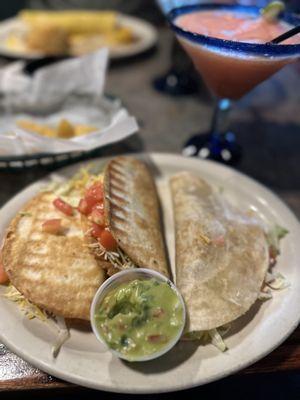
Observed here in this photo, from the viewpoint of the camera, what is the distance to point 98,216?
5.79 ft

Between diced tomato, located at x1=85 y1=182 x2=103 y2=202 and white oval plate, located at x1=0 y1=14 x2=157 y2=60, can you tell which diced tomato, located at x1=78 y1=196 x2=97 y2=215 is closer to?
diced tomato, located at x1=85 y1=182 x2=103 y2=202

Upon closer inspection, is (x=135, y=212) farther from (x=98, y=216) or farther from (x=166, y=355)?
(x=166, y=355)

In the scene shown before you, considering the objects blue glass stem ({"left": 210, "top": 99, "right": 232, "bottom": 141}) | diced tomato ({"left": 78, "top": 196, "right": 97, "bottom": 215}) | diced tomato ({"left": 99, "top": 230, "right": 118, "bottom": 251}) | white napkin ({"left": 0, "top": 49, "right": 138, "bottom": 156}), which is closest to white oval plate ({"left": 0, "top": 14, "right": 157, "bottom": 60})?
white napkin ({"left": 0, "top": 49, "right": 138, "bottom": 156})

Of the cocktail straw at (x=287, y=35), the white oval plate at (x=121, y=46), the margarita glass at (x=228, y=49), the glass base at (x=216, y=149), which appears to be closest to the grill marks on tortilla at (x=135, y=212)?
the glass base at (x=216, y=149)

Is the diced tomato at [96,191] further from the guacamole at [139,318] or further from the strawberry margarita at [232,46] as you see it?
the strawberry margarita at [232,46]

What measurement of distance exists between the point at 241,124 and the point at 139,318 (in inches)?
85.0

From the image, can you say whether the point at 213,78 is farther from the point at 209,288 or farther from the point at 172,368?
the point at 172,368

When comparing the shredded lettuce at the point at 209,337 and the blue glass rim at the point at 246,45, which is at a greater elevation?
the blue glass rim at the point at 246,45

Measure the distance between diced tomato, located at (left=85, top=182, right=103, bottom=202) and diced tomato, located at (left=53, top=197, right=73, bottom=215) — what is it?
0.11m

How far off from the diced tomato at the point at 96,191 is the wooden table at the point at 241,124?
0.57 m

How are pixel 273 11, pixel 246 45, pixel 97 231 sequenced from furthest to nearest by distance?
pixel 273 11 → pixel 246 45 → pixel 97 231

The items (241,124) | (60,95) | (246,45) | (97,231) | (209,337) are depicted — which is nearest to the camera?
(209,337)

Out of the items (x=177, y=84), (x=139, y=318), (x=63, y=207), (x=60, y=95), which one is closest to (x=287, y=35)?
(x=63, y=207)

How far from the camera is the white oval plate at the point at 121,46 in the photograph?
3631 millimetres
